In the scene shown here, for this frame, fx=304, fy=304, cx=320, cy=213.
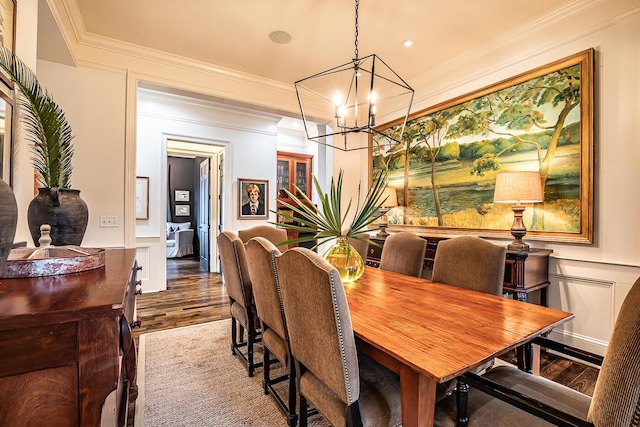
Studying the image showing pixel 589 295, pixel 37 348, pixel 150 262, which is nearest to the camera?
pixel 37 348

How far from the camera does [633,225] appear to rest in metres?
2.16

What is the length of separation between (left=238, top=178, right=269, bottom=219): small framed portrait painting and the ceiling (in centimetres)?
214

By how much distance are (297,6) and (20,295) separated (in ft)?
8.58

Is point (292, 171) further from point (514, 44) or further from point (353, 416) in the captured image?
point (353, 416)

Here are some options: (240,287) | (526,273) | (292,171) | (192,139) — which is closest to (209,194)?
(192,139)

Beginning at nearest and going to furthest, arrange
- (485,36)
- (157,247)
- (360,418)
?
(360,418)
(485,36)
(157,247)

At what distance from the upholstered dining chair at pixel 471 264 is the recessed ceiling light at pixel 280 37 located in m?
2.36

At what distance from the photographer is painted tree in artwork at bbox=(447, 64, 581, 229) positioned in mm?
2480

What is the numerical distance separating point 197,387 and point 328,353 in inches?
55.9

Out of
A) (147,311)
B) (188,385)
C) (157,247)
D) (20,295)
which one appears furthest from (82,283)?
(157,247)

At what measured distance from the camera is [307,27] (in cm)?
277

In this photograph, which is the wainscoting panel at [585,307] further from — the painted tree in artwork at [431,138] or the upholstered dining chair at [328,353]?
the upholstered dining chair at [328,353]

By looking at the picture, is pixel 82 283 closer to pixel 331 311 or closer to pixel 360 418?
pixel 331 311

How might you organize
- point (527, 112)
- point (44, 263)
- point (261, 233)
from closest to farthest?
point (44, 263) < point (527, 112) < point (261, 233)
